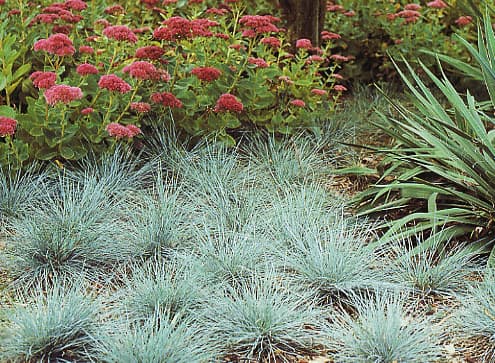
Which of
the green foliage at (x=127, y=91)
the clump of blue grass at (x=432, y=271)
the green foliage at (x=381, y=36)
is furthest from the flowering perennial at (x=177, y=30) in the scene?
the green foliage at (x=381, y=36)

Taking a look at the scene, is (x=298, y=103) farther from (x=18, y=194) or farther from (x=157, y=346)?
(x=157, y=346)

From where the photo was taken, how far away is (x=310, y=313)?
10.6 ft

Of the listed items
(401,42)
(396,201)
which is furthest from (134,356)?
(401,42)

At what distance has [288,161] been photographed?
5031 millimetres

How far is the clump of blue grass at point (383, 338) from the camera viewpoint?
9.77 ft

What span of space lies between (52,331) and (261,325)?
0.88 m

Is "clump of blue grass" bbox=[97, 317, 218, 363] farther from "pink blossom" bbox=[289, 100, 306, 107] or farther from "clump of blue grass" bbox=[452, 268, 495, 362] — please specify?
"pink blossom" bbox=[289, 100, 306, 107]

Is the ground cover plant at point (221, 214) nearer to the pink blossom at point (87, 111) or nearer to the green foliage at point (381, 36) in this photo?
the pink blossom at point (87, 111)

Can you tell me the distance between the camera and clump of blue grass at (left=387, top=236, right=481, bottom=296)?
3.60 m

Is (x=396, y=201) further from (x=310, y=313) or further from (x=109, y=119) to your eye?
(x=109, y=119)

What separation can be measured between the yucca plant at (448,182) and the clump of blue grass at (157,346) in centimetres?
132

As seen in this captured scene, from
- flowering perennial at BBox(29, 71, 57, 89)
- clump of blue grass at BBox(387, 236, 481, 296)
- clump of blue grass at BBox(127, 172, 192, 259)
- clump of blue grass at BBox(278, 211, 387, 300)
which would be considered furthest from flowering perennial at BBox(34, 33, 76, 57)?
clump of blue grass at BBox(387, 236, 481, 296)

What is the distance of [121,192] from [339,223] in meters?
1.33

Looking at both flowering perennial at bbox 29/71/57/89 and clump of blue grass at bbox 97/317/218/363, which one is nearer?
clump of blue grass at bbox 97/317/218/363
